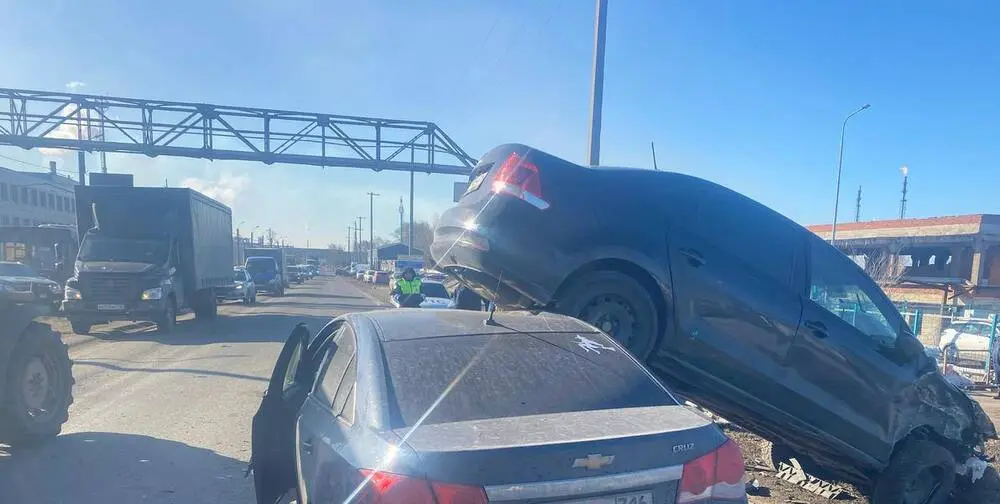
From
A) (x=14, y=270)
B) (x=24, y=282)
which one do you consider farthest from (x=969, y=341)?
(x=14, y=270)

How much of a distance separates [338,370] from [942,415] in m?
4.30

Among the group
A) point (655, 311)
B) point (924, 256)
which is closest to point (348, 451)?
point (655, 311)

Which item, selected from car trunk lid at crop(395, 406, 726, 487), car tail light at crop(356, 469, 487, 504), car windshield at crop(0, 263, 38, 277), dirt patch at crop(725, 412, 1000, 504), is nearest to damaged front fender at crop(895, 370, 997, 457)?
dirt patch at crop(725, 412, 1000, 504)

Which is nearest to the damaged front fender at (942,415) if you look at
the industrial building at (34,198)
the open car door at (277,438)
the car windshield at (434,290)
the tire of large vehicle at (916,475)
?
the tire of large vehicle at (916,475)

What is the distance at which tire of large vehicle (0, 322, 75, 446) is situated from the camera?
5.11 meters

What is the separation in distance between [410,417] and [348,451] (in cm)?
26

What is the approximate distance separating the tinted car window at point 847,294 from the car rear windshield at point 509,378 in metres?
2.24

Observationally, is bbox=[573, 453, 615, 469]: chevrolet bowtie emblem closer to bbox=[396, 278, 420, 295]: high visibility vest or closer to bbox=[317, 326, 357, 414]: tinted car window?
bbox=[317, 326, 357, 414]: tinted car window

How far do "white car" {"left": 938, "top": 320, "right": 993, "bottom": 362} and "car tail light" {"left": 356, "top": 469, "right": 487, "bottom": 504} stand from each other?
14075 millimetres

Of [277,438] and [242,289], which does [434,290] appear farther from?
[277,438]

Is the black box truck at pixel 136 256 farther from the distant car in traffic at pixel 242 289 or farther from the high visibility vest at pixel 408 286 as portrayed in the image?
the high visibility vest at pixel 408 286

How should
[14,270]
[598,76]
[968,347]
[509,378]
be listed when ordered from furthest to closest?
[14,270]
[968,347]
[598,76]
[509,378]

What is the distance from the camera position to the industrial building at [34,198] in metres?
50.9

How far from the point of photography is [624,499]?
208cm
